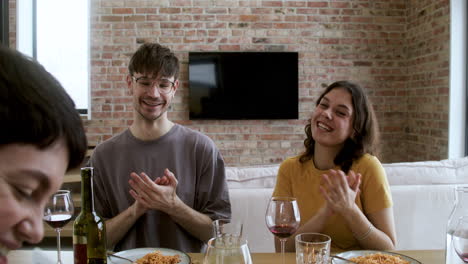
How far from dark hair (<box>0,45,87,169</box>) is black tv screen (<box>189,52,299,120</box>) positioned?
4492 mm

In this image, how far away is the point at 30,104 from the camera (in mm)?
339

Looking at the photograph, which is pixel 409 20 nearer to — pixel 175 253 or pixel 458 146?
pixel 458 146

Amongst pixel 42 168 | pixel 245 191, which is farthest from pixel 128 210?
pixel 42 168

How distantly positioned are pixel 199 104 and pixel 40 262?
11.7 ft

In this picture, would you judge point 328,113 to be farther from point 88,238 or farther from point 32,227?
point 32,227

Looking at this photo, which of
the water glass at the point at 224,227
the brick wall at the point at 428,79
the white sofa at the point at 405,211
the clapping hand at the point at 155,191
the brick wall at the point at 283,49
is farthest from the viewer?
the brick wall at the point at 283,49

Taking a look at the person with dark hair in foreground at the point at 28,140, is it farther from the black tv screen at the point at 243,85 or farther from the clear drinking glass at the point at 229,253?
the black tv screen at the point at 243,85

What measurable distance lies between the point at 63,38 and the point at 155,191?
4.05 m

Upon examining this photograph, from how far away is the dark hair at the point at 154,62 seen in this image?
1.76 meters

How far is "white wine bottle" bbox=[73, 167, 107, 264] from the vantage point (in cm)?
121

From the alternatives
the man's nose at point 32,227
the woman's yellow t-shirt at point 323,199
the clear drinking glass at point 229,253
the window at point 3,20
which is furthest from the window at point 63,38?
the man's nose at point 32,227

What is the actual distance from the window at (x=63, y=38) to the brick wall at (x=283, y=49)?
0.24 m

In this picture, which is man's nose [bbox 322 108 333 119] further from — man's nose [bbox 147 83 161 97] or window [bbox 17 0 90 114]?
window [bbox 17 0 90 114]

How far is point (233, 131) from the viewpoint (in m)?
4.94
